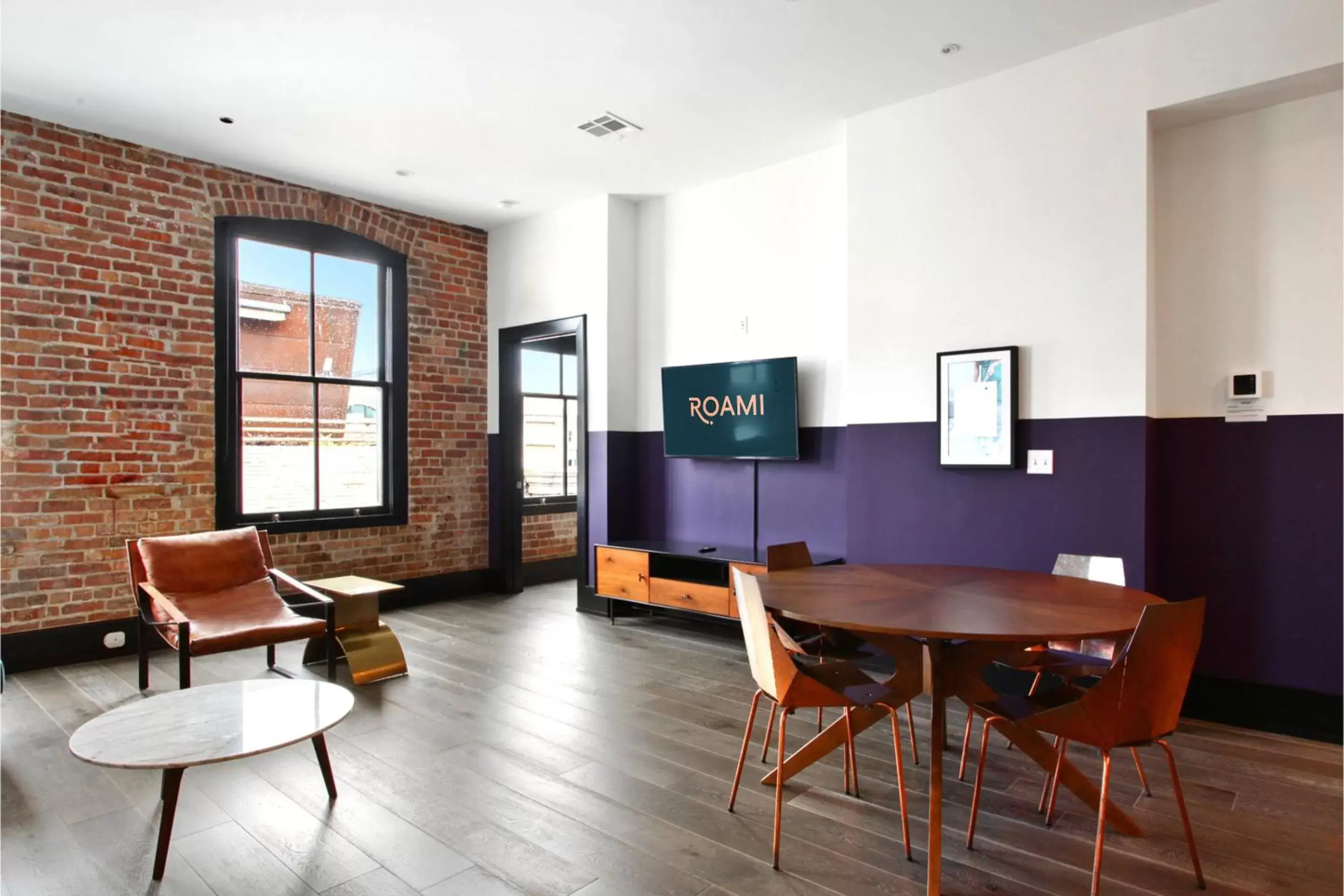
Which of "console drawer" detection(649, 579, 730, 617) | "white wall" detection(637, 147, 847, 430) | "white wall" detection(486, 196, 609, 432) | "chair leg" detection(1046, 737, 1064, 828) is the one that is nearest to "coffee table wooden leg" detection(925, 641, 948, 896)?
"chair leg" detection(1046, 737, 1064, 828)

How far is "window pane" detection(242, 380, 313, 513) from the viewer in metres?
5.53

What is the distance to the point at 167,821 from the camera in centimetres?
228

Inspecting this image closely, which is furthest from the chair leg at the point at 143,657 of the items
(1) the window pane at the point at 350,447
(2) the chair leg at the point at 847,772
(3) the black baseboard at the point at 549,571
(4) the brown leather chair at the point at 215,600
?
(2) the chair leg at the point at 847,772

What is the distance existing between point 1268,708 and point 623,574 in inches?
147

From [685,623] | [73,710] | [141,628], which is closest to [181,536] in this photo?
[141,628]

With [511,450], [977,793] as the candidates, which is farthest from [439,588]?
[977,793]

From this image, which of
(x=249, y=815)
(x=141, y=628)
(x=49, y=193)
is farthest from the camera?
(x=49, y=193)

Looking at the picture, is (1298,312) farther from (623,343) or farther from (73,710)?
(73,710)

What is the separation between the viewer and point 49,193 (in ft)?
15.1

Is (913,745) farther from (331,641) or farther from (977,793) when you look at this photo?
(331,641)

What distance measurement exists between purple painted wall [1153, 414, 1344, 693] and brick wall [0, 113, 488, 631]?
18.2 feet

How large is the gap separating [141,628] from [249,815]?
1984 mm

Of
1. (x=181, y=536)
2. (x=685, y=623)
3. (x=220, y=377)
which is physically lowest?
(x=685, y=623)

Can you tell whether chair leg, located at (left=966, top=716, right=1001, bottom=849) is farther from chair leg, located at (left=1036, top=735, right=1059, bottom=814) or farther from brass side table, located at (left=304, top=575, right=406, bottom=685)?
brass side table, located at (left=304, top=575, right=406, bottom=685)
